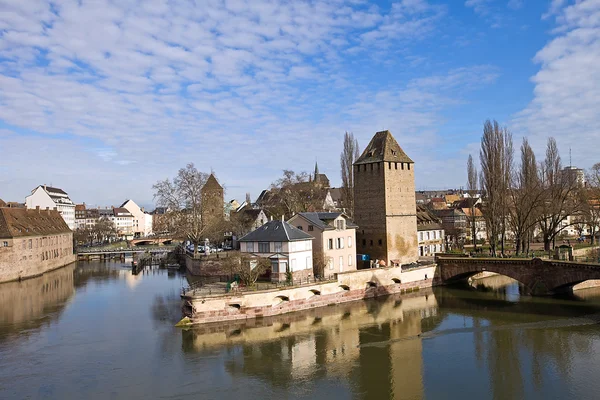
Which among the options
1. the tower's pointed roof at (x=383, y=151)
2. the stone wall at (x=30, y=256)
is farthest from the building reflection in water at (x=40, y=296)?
the tower's pointed roof at (x=383, y=151)

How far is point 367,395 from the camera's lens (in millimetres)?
17625

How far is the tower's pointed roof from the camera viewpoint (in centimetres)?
4131

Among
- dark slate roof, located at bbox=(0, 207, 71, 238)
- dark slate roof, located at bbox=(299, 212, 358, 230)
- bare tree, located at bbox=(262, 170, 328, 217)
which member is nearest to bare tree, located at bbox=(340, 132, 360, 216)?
bare tree, located at bbox=(262, 170, 328, 217)

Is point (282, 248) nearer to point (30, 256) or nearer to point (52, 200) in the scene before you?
point (30, 256)

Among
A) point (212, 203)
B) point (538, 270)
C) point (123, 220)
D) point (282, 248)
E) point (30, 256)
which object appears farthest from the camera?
point (123, 220)

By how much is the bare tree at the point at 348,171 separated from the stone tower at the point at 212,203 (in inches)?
601

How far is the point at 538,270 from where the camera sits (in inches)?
1332

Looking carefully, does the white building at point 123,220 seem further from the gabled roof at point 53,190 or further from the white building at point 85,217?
the gabled roof at point 53,190

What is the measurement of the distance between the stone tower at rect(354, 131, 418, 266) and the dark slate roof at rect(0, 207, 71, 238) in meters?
32.0

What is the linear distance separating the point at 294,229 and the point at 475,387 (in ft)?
59.4

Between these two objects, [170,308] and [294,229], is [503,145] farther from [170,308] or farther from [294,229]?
[170,308]

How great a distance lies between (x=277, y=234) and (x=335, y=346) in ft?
37.0

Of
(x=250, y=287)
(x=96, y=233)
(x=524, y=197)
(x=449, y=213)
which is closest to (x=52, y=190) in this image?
(x=96, y=233)

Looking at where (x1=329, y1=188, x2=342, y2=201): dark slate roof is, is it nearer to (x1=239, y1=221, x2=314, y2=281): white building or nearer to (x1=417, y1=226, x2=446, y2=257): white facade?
(x1=417, y1=226, x2=446, y2=257): white facade
